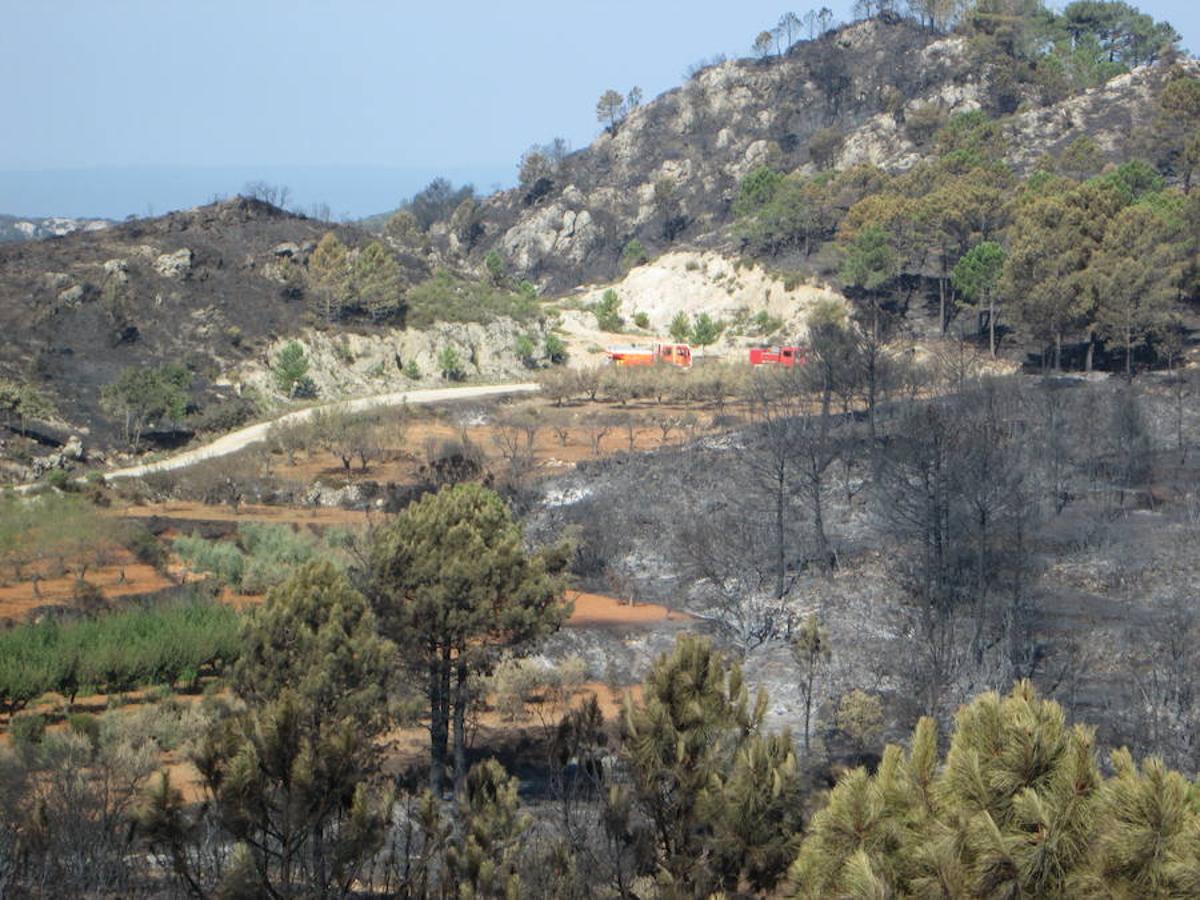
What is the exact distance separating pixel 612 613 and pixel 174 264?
4217 cm

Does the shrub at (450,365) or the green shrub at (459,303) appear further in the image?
the green shrub at (459,303)

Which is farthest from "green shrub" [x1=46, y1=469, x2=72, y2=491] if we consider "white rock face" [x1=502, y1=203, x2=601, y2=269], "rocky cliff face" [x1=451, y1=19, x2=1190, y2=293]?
"white rock face" [x1=502, y1=203, x2=601, y2=269]

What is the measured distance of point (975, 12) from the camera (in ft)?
366

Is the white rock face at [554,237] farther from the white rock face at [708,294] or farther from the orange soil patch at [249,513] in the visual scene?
the orange soil patch at [249,513]

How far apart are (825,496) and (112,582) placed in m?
18.3

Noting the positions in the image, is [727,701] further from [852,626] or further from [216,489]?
[216,489]

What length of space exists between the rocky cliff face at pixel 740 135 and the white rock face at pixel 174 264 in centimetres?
3728

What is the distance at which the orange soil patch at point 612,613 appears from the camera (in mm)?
26172

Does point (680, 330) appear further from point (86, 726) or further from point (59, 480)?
point (86, 726)

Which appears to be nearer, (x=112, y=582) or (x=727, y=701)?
(x=727, y=701)

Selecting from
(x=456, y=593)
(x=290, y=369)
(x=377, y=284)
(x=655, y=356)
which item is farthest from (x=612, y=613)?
(x=377, y=284)

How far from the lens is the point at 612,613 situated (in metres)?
27.2

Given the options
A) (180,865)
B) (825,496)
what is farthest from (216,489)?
(180,865)

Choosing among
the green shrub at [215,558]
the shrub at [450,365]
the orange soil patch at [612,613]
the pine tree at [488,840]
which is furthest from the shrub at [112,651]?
the shrub at [450,365]
